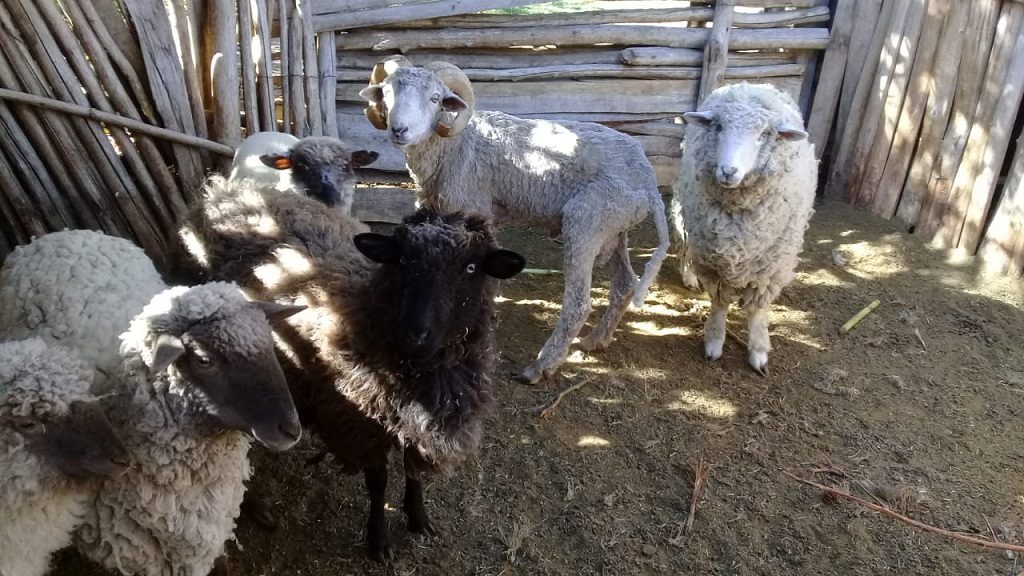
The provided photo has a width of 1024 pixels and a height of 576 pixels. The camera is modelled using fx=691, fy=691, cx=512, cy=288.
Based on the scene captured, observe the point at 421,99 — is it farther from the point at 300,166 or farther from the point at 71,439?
the point at 71,439

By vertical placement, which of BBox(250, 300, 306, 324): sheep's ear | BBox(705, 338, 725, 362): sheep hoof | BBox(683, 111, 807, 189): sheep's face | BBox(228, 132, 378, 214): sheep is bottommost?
BBox(705, 338, 725, 362): sheep hoof

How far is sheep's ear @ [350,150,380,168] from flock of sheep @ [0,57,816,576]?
0.26 meters

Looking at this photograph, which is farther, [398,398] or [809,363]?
[809,363]

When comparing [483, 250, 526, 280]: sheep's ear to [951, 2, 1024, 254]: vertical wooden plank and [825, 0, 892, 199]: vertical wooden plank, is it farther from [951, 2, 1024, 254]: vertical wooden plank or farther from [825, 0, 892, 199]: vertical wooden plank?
[825, 0, 892, 199]: vertical wooden plank

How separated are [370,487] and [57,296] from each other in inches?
67.8

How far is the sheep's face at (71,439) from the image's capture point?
8.11ft

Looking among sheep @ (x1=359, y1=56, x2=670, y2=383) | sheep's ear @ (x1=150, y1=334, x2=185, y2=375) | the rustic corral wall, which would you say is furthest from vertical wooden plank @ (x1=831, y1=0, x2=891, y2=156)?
sheep's ear @ (x1=150, y1=334, x2=185, y2=375)

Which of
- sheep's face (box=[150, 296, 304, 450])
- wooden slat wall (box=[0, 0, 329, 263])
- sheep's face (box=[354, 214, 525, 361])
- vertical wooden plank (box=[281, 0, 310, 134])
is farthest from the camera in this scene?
vertical wooden plank (box=[281, 0, 310, 134])

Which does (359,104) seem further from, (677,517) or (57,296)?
(677,517)

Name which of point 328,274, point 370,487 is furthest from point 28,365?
point 370,487

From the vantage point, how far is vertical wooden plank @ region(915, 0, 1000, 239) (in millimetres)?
6359

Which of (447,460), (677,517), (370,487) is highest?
(447,460)

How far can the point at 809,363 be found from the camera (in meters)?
5.24

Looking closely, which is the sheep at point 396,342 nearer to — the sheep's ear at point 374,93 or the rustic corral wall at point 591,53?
the sheep's ear at point 374,93
